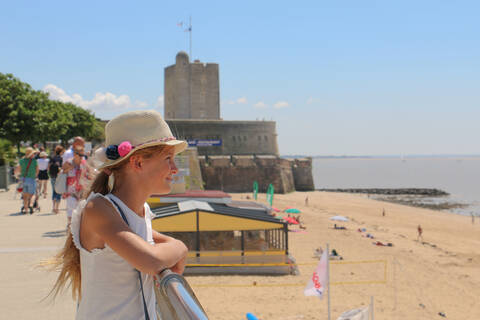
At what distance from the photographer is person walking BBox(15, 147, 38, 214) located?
992 cm

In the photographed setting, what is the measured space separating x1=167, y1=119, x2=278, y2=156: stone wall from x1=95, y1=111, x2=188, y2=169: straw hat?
4036 cm

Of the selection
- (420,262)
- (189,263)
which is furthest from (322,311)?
(420,262)

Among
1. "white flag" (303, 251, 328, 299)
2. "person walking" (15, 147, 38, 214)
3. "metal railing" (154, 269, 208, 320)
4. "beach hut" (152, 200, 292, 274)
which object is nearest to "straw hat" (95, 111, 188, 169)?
"metal railing" (154, 269, 208, 320)

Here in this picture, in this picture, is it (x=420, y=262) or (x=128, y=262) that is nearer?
(x=128, y=262)

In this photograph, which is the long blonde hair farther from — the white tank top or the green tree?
the green tree

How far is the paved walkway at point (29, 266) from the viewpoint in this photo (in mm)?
4066

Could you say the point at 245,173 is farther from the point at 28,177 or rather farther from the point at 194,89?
the point at 28,177

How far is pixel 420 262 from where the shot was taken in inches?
664

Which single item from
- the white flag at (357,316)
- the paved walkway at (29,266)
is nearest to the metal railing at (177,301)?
the paved walkway at (29,266)

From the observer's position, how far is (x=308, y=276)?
41.0 ft

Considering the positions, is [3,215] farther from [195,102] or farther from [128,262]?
[195,102]

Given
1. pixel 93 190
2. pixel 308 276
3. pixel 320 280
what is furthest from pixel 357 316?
pixel 93 190

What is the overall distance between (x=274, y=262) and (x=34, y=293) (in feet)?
28.3

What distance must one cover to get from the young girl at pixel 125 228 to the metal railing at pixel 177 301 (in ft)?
0.60
